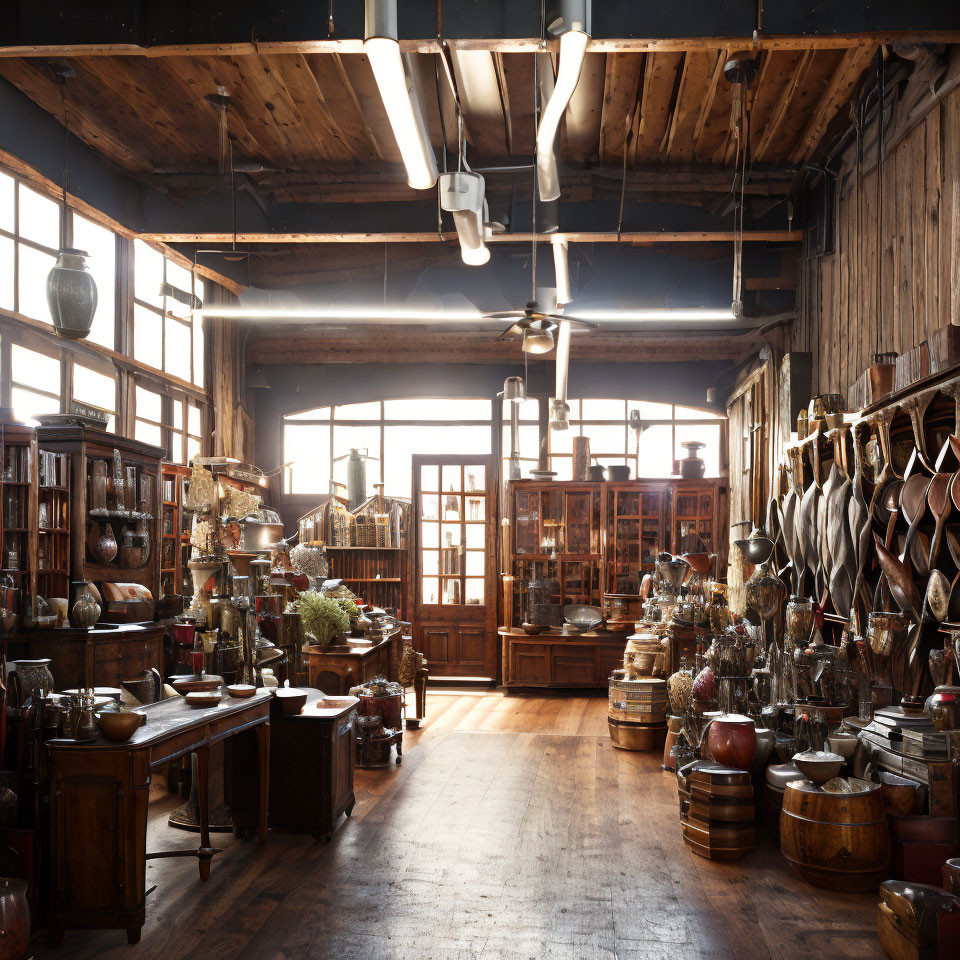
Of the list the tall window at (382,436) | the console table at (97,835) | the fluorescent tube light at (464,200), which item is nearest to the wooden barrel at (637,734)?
the fluorescent tube light at (464,200)

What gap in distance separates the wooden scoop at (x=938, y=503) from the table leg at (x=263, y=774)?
3405 mm

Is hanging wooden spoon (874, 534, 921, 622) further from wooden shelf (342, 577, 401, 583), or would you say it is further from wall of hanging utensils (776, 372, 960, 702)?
wooden shelf (342, 577, 401, 583)

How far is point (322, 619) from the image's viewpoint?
701 cm

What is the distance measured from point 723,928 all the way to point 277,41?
15.8 feet

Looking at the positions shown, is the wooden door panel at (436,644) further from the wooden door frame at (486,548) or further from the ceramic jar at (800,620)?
the ceramic jar at (800,620)

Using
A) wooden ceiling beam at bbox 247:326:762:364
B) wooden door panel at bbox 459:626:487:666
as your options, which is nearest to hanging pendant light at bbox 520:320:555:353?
wooden ceiling beam at bbox 247:326:762:364

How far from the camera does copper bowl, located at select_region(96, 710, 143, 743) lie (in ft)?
11.6

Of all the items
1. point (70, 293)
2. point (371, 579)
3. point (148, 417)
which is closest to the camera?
point (70, 293)

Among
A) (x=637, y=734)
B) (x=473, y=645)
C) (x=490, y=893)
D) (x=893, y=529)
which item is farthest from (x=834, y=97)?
(x=473, y=645)

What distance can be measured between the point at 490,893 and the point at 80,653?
10.4ft

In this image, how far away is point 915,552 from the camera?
15.4ft

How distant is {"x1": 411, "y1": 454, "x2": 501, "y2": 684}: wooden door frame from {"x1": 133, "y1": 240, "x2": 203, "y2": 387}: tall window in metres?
2.95

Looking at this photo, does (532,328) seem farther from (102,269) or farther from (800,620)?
(102,269)

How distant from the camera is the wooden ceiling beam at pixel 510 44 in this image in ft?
15.6
